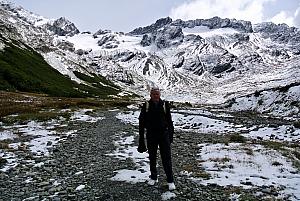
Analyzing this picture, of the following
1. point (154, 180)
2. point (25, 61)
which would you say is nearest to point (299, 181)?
point (154, 180)

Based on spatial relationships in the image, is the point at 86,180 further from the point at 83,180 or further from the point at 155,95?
the point at 155,95

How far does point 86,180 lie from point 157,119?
4.02 metres

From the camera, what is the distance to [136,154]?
72.3 ft

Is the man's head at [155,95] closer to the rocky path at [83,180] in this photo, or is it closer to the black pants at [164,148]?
the black pants at [164,148]

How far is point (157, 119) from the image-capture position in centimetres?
1427

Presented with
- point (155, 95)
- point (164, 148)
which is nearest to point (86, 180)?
point (164, 148)

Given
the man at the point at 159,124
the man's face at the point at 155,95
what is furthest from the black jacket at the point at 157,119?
the man's face at the point at 155,95

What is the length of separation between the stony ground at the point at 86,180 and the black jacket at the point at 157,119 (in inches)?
79.9

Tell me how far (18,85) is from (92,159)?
316ft

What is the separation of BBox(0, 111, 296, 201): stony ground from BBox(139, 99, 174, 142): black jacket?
2.03 m

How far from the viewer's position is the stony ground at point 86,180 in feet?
44.4

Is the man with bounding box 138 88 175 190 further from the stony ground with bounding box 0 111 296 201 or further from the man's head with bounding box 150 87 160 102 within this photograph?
the stony ground with bounding box 0 111 296 201

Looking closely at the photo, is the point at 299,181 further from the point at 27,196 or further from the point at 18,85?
the point at 18,85

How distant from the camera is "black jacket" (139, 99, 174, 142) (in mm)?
14252
